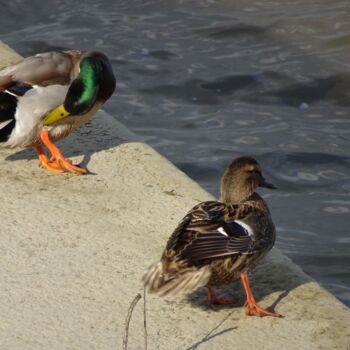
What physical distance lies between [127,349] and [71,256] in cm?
95

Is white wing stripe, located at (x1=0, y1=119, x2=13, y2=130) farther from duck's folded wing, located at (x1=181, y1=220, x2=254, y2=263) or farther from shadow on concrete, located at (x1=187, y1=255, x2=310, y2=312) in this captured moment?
duck's folded wing, located at (x1=181, y1=220, x2=254, y2=263)

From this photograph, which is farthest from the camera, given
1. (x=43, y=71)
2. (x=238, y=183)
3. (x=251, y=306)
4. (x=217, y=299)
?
(x=43, y=71)

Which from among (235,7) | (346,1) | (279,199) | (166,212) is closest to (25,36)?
(235,7)

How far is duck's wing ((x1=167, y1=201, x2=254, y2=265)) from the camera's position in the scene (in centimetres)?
504

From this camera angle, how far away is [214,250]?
16.6ft

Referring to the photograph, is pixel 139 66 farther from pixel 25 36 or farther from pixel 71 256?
pixel 71 256

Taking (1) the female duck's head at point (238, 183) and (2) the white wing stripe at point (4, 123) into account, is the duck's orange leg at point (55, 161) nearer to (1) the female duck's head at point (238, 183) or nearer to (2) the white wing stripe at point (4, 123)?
(2) the white wing stripe at point (4, 123)

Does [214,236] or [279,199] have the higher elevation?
[214,236]

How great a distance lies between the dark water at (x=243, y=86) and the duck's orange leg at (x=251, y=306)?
216 centimetres

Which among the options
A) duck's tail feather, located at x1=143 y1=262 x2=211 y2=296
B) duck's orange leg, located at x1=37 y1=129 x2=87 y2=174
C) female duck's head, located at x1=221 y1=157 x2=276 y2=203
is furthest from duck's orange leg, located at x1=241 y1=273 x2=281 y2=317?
A: duck's orange leg, located at x1=37 y1=129 x2=87 y2=174

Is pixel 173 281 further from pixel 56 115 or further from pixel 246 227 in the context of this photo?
pixel 56 115

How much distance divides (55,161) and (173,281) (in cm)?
211

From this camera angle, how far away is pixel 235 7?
13.5m

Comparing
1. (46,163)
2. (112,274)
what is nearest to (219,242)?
(112,274)
